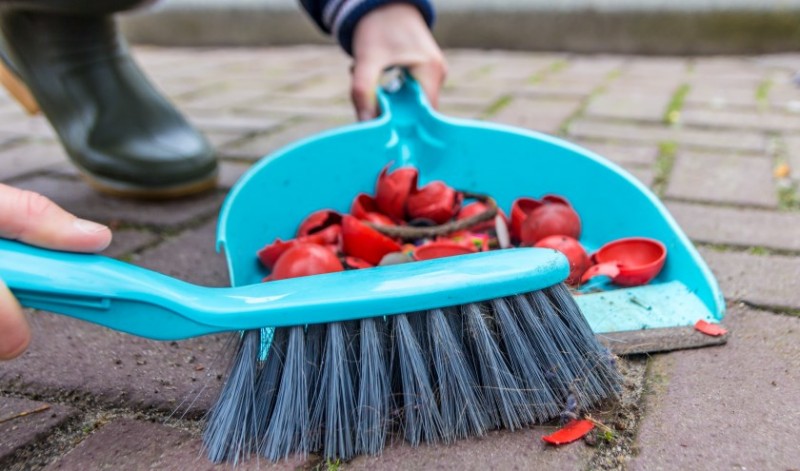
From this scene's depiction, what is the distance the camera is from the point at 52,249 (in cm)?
82

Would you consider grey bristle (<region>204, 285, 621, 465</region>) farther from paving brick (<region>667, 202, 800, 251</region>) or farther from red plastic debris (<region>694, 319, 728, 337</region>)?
paving brick (<region>667, 202, 800, 251</region>)

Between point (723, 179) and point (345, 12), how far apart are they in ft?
3.15

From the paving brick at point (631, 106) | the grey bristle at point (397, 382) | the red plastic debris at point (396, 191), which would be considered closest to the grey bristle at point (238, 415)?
the grey bristle at point (397, 382)

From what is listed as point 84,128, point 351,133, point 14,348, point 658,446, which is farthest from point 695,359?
point 84,128

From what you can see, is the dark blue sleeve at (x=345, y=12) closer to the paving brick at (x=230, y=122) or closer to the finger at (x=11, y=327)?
the paving brick at (x=230, y=122)

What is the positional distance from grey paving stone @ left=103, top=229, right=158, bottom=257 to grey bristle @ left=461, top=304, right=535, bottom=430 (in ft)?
2.85

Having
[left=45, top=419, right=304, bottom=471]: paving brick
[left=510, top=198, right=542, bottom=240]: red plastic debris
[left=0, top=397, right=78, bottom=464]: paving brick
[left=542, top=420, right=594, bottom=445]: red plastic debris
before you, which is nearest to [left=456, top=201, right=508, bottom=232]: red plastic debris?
[left=510, top=198, right=542, bottom=240]: red plastic debris

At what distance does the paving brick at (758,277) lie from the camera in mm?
1200

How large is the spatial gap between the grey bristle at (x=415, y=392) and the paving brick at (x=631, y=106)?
5.50ft

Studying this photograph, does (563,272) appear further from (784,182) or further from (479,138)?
(784,182)

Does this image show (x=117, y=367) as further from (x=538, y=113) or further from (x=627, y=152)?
(x=538, y=113)

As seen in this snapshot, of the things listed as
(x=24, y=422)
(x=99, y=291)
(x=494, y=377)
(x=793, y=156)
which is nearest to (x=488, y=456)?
(x=494, y=377)

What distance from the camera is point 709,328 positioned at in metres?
1.06

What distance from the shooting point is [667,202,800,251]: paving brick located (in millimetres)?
1430
